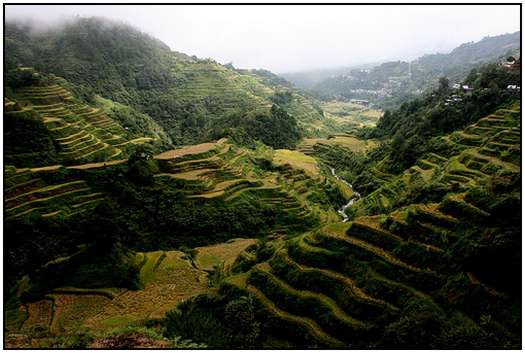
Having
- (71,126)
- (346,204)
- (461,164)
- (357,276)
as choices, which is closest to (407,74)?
(346,204)

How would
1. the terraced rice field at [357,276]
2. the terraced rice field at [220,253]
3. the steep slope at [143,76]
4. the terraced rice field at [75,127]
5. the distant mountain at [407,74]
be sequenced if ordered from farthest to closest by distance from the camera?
the distant mountain at [407,74], the steep slope at [143,76], the terraced rice field at [75,127], the terraced rice field at [220,253], the terraced rice field at [357,276]

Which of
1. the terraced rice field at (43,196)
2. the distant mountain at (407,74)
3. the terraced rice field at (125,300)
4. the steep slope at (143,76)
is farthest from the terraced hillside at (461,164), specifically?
the distant mountain at (407,74)

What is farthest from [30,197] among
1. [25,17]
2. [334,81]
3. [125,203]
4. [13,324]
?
[334,81]

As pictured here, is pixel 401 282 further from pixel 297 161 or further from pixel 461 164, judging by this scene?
pixel 297 161

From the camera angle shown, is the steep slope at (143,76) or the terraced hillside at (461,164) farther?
the steep slope at (143,76)

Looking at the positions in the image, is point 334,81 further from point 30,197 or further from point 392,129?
point 30,197

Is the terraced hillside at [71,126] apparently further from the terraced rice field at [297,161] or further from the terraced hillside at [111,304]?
the terraced hillside at [111,304]

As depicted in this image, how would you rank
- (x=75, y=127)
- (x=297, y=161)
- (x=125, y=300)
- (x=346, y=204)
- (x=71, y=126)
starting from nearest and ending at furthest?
(x=125, y=300) < (x=346, y=204) < (x=71, y=126) < (x=75, y=127) < (x=297, y=161)
